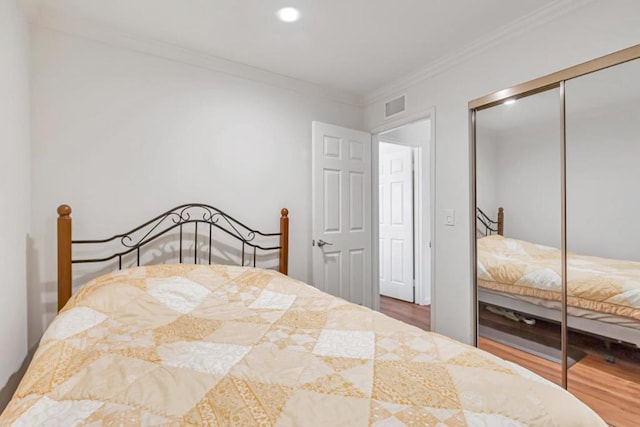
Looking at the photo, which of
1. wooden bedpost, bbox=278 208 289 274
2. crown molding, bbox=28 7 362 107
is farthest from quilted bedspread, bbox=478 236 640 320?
crown molding, bbox=28 7 362 107

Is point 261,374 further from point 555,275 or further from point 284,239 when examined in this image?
point 555,275

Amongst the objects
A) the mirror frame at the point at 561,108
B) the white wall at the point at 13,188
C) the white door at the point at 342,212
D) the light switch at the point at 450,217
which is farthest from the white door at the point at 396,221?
the white wall at the point at 13,188

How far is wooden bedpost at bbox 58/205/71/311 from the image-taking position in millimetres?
1870

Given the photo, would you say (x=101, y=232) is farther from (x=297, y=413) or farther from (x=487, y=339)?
(x=487, y=339)

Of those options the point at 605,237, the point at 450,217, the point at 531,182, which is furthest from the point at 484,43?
the point at 605,237

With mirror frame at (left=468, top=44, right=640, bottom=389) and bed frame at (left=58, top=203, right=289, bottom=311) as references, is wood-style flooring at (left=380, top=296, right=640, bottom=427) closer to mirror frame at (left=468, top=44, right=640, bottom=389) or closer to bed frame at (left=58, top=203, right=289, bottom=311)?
mirror frame at (left=468, top=44, right=640, bottom=389)

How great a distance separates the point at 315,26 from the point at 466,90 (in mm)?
1227

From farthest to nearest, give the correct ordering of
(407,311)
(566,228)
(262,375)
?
(407,311), (566,228), (262,375)

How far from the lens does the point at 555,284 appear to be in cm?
199

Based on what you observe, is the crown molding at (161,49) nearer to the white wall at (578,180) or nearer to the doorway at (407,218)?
the doorway at (407,218)

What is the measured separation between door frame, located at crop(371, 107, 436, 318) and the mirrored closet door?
0.37 meters

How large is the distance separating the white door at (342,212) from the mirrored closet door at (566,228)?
1157 millimetres

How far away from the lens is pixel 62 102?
2.04 m

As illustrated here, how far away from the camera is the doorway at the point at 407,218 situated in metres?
4.27
